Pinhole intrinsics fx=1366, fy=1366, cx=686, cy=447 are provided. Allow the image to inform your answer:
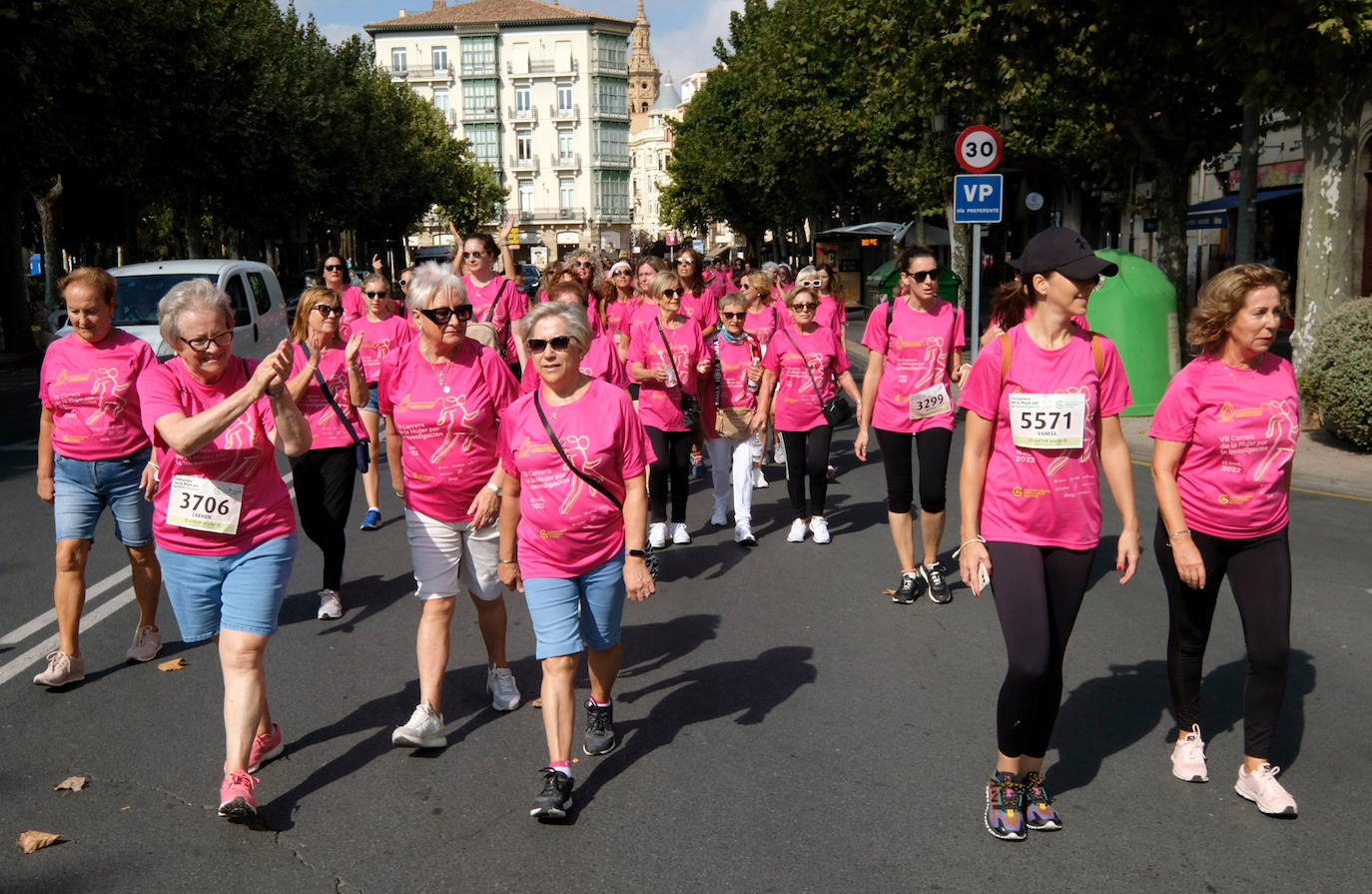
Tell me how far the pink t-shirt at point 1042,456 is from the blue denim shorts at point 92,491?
11.6ft

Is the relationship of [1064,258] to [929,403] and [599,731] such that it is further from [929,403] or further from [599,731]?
[929,403]

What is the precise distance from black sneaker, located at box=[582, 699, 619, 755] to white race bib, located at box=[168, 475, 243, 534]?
4.60 ft

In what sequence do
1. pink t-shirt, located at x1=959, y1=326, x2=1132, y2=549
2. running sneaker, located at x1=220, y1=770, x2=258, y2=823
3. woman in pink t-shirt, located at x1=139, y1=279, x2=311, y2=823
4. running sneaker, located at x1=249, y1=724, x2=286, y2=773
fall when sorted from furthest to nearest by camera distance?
1. running sneaker, located at x1=249, y1=724, x2=286, y2=773
2. woman in pink t-shirt, located at x1=139, y1=279, x2=311, y2=823
3. running sneaker, located at x1=220, y1=770, x2=258, y2=823
4. pink t-shirt, located at x1=959, y1=326, x2=1132, y2=549

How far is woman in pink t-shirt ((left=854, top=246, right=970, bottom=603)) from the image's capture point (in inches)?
279

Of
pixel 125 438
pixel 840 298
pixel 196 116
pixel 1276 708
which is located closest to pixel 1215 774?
pixel 1276 708

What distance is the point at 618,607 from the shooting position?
4625 mm

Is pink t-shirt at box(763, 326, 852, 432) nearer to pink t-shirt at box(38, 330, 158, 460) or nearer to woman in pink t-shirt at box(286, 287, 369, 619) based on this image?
woman in pink t-shirt at box(286, 287, 369, 619)

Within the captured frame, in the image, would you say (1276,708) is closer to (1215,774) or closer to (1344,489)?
(1215,774)

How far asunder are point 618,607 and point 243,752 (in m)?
1.28

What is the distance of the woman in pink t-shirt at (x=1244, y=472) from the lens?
4.23 metres

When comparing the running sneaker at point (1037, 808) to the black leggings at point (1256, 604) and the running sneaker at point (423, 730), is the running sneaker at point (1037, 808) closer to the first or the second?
the black leggings at point (1256, 604)

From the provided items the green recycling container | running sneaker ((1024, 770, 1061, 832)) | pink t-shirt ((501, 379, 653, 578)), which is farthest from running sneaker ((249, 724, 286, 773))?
the green recycling container

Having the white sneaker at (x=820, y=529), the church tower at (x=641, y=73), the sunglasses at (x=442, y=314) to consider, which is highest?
the church tower at (x=641, y=73)

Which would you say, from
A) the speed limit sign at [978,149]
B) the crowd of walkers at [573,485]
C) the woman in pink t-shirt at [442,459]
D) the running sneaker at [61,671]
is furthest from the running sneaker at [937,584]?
the speed limit sign at [978,149]
